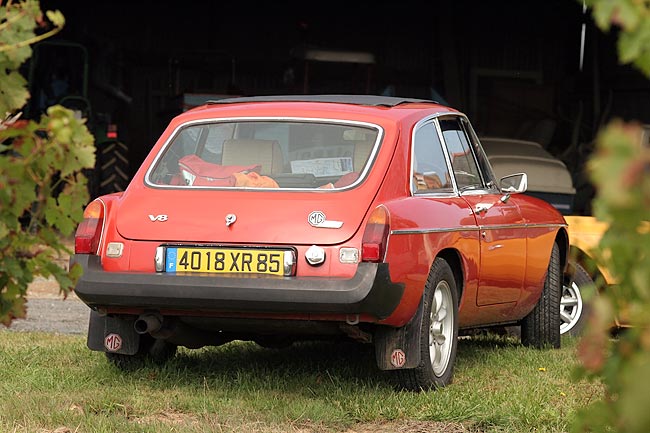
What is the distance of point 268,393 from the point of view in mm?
6391

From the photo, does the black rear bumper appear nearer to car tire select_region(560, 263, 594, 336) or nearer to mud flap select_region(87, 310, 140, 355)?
mud flap select_region(87, 310, 140, 355)

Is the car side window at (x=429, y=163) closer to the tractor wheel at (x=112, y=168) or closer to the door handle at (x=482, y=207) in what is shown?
the door handle at (x=482, y=207)

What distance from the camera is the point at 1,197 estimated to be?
2945mm

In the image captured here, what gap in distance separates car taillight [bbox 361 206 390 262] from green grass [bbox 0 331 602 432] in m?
0.67

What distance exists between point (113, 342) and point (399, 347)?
1498 mm

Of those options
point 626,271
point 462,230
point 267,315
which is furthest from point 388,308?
point 626,271

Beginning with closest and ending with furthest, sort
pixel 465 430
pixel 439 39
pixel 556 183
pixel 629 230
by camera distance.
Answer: pixel 629 230 < pixel 465 430 < pixel 556 183 < pixel 439 39

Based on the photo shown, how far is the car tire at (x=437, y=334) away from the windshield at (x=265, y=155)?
2.22ft

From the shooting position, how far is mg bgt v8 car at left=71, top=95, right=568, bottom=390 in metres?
6.07

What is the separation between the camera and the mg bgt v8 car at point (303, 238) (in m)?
6.07

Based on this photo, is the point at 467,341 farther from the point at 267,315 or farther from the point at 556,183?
the point at 556,183

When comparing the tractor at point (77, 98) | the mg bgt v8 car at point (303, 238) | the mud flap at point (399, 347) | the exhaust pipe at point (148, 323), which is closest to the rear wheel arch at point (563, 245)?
the mg bgt v8 car at point (303, 238)

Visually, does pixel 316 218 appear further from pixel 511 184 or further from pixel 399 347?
pixel 511 184

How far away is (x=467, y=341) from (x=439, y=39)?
17.1 m
